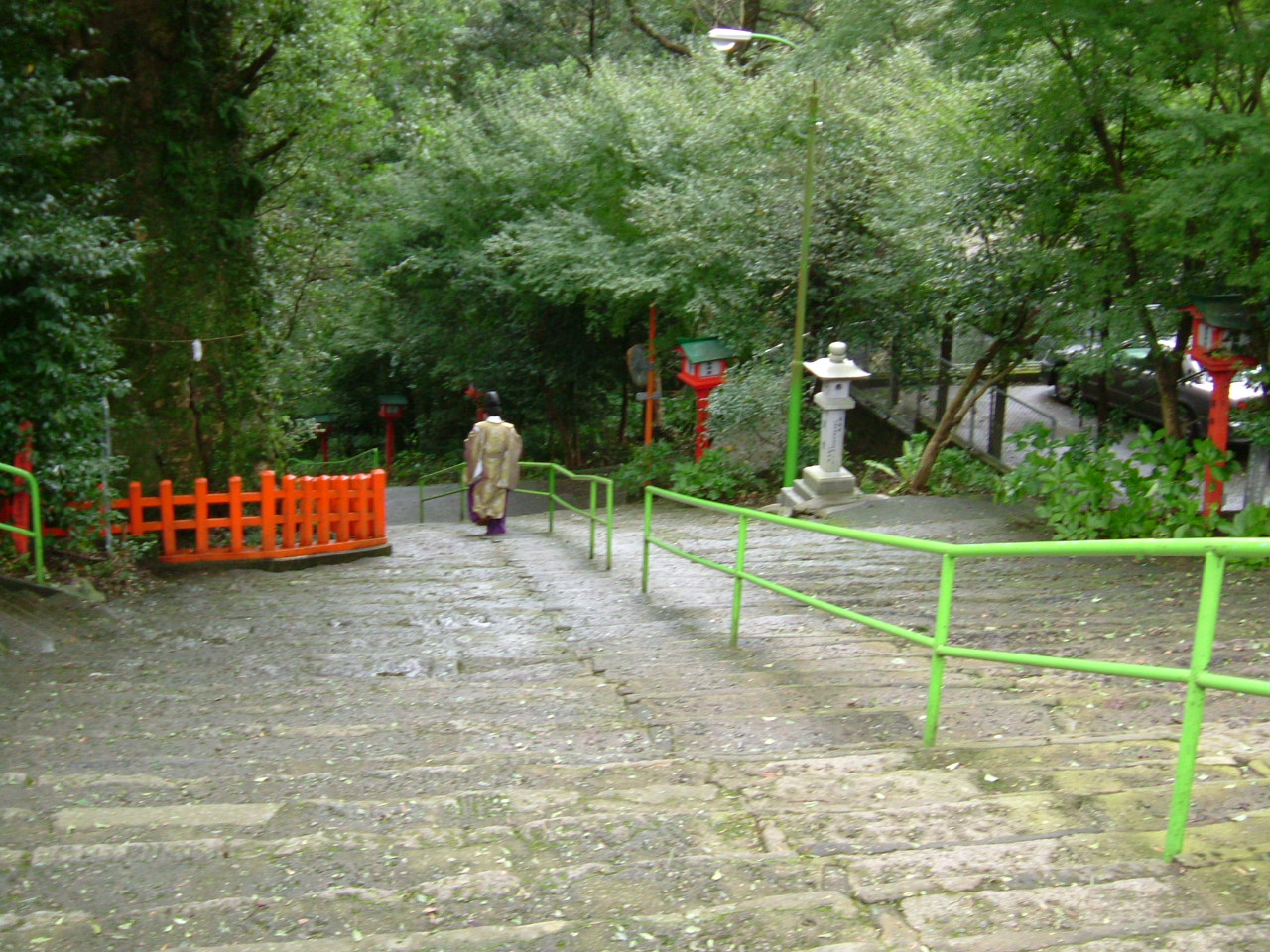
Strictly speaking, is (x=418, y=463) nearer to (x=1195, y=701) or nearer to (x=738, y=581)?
(x=738, y=581)

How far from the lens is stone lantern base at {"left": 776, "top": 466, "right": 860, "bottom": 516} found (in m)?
13.8

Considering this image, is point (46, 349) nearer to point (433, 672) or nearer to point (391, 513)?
point (433, 672)

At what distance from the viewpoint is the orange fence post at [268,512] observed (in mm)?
10539

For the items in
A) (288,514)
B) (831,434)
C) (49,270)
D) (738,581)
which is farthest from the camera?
(831,434)

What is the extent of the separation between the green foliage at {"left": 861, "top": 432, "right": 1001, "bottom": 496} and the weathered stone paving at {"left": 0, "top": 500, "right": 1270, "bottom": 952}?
700cm

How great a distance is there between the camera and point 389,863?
11.8 feet

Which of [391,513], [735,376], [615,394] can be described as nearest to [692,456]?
[735,376]

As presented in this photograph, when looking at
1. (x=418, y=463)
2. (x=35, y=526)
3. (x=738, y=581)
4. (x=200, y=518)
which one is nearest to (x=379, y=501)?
(x=200, y=518)

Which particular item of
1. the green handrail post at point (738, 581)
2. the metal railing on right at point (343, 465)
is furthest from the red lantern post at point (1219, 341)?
the metal railing on right at point (343, 465)

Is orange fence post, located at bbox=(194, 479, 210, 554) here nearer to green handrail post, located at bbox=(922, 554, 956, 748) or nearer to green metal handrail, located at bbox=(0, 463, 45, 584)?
green metal handrail, located at bbox=(0, 463, 45, 584)

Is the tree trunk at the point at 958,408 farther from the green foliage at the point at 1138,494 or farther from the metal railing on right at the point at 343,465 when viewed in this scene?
the metal railing on right at the point at 343,465

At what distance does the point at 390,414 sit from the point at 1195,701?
27.1 meters

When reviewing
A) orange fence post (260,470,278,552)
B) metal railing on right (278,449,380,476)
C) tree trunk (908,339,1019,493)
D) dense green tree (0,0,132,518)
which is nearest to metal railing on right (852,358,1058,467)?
tree trunk (908,339,1019,493)

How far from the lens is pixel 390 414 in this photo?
95.7ft
